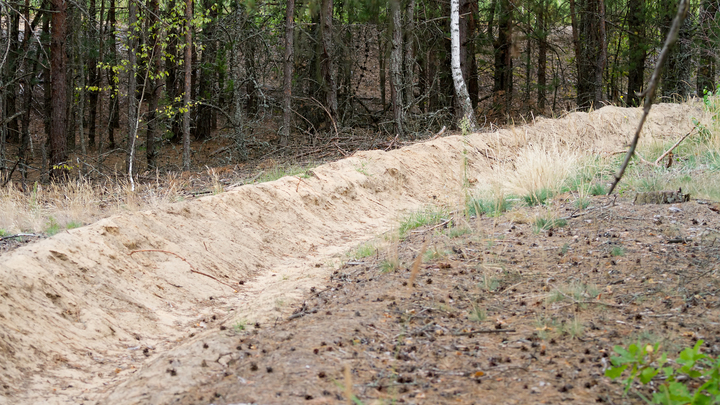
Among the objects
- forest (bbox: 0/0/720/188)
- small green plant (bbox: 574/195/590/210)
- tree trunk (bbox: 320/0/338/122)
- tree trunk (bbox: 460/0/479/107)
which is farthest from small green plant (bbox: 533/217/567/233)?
tree trunk (bbox: 460/0/479/107)

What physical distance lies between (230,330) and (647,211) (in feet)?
11.9

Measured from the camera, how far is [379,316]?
10.4 ft

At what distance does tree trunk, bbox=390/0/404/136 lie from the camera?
13227mm

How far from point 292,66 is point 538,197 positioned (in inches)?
438

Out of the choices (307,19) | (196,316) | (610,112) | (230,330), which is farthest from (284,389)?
(307,19)

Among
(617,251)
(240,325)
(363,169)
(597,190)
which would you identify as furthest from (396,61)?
(240,325)

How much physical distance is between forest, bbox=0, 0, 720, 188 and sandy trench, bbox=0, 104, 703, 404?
6.45 metres

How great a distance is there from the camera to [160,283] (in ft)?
15.1

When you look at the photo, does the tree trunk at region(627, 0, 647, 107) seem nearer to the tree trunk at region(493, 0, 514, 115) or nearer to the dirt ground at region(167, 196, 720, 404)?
the tree trunk at region(493, 0, 514, 115)

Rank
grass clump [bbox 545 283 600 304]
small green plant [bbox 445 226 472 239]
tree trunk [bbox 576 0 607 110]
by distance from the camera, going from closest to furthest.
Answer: grass clump [bbox 545 283 600 304] → small green plant [bbox 445 226 472 239] → tree trunk [bbox 576 0 607 110]

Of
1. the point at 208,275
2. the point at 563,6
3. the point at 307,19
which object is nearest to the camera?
the point at 208,275

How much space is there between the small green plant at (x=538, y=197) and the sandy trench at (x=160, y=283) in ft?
2.70

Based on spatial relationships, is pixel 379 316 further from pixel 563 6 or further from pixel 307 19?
pixel 563 6

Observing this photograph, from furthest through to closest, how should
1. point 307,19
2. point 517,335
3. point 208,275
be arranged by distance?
point 307,19
point 208,275
point 517,335
